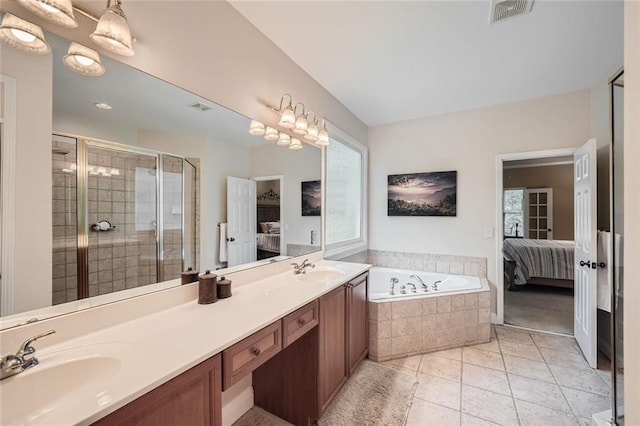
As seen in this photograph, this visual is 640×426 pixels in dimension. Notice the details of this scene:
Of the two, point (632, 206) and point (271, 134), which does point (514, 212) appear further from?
point (271, 134)

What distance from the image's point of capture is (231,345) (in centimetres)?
103

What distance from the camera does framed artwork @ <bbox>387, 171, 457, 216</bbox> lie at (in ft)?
11.4

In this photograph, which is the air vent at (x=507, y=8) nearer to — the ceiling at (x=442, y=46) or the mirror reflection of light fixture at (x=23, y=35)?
the ceiling at (x=442, y=46)

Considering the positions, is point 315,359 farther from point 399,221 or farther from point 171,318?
point 399,221

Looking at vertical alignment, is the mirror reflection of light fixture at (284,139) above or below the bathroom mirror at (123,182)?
above

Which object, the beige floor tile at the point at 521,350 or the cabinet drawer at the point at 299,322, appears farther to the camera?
the beige floor tile at the point at 521,350

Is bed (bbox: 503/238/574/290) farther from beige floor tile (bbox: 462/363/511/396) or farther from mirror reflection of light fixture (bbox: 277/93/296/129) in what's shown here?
mirror reflection of light fixture (bbox: 277/93/296/129)

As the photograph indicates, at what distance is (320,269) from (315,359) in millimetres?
797

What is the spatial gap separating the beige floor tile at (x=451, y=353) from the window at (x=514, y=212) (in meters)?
6.00


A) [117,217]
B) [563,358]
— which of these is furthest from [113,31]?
[563,358]

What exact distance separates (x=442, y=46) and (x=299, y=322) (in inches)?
91.8

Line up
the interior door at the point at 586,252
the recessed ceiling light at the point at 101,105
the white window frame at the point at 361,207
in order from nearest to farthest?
the recessed ceiling light at the point at 101,105 < the interior door at the point at 586,252 < the white window frame at the point at 361,207

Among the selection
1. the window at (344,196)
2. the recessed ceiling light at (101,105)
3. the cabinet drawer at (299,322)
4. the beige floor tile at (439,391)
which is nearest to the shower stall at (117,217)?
the recessed ceiling light at (101,105)

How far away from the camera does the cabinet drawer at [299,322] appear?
1373 mm
